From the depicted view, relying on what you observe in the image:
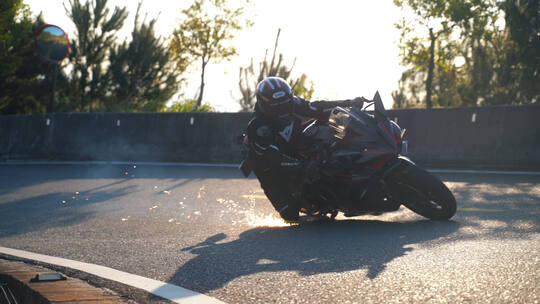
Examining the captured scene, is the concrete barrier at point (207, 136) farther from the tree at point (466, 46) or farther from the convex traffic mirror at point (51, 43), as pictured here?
the tree at point (466, 46)

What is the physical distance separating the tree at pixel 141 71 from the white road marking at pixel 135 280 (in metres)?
28.0

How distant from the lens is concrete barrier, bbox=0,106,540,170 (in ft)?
41.8

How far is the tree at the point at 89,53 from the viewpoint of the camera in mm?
32469

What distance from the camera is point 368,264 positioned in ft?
14.5

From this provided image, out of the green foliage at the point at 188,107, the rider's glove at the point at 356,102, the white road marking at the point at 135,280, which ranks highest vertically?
the green foliage at the point at 188,107

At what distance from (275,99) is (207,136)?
9713 mm

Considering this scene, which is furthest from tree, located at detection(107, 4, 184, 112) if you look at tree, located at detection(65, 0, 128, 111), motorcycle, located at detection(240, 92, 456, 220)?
motorcycle, located at detection(240, 92, 456, 220)

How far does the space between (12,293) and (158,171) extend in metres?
9.40

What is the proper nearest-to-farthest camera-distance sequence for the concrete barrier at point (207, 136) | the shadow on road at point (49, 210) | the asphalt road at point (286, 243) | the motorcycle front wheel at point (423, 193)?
the asphalt road at point (286, 243)
the motorcycle front wheel at point (423, 193)
the shadow on road at point (49, 210)
the concrete barrier at point (207, 136)

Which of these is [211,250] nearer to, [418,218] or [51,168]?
[418,218]

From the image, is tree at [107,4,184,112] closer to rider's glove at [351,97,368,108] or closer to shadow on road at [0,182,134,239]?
shadow on road at [0,182,134,239]

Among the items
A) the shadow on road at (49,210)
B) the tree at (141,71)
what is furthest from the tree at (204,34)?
the shadow on road at (49,210)

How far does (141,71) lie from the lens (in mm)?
34125

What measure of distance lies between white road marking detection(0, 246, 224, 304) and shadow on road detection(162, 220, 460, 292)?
15 cm
